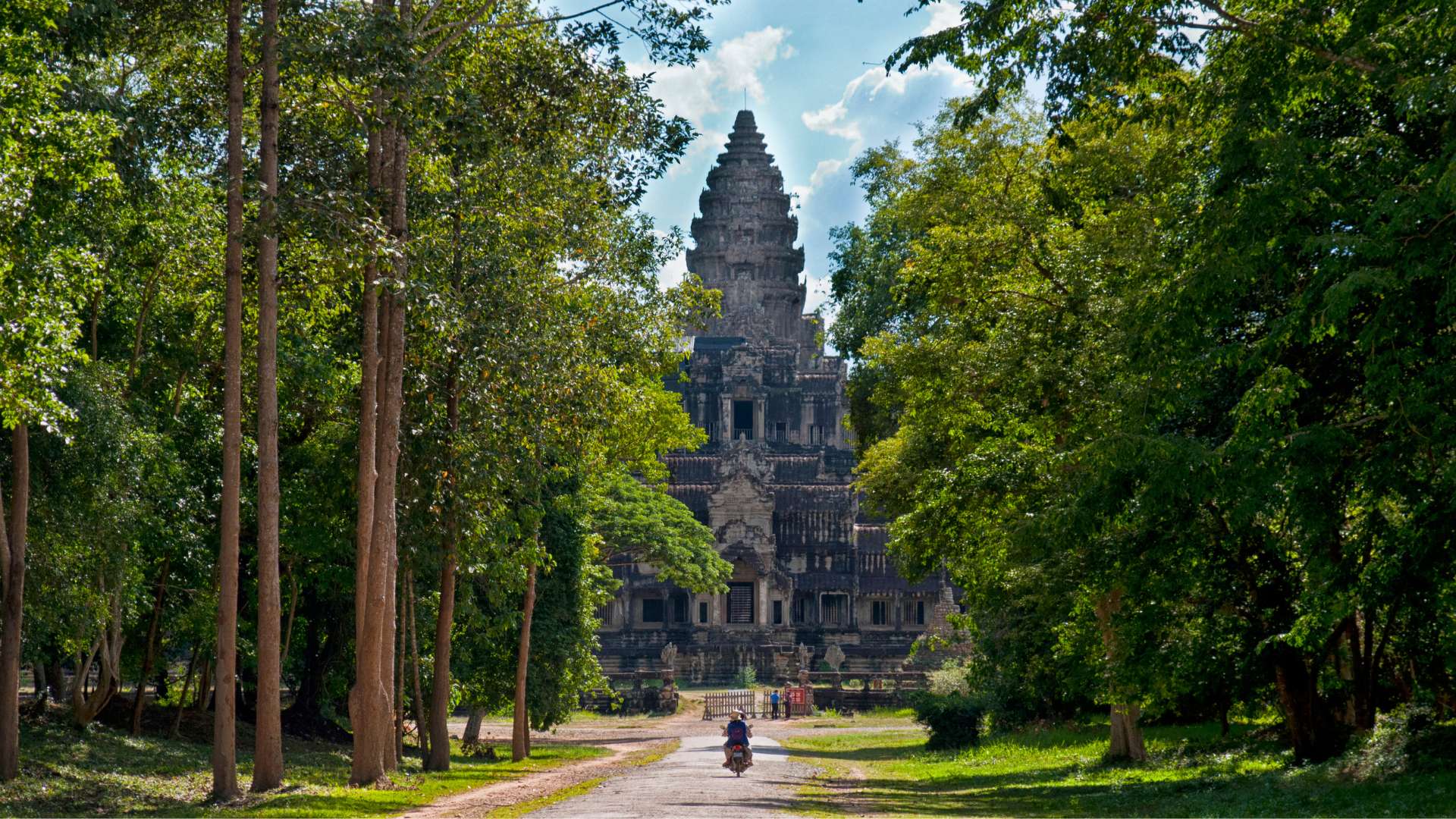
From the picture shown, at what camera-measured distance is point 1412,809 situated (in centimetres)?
1520

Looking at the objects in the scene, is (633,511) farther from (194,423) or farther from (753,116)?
(753,116)

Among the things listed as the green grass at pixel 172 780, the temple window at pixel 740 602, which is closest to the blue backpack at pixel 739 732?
the green grass at pixel 172 780

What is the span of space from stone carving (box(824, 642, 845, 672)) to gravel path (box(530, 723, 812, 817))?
3907 centimetres

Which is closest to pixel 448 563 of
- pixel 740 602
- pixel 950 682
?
pixel 950 682

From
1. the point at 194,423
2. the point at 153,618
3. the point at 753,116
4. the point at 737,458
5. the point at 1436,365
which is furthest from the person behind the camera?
the point at 753,116

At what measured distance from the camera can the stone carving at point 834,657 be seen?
233ft

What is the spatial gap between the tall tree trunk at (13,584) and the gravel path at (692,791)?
7.73m

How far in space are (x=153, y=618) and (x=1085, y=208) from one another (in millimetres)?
18732

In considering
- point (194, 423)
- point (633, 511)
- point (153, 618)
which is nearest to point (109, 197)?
point (194, 423)

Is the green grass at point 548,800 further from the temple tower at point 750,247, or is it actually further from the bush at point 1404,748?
the temple tower at point 750,247

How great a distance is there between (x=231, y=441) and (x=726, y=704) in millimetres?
38300

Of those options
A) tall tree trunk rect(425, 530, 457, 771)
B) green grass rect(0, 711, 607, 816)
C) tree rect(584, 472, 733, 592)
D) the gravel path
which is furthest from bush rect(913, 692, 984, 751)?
tall tree trunk rect(425, 530, 457, 771)

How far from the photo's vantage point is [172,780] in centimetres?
2375

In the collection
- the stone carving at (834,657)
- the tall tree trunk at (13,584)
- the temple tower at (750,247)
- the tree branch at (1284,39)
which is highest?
the temple tower at (750,247)
